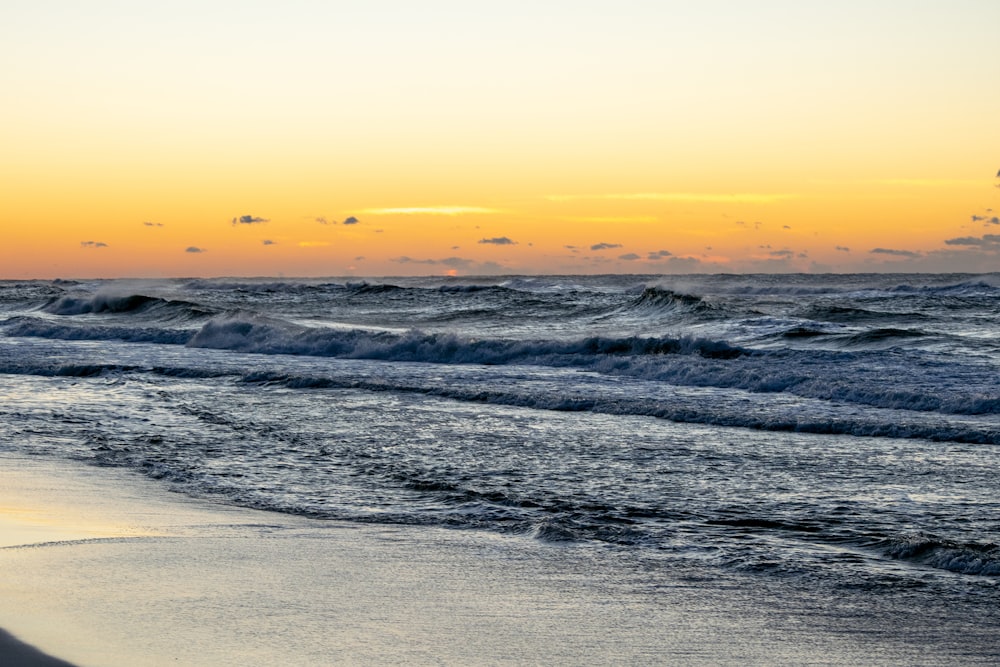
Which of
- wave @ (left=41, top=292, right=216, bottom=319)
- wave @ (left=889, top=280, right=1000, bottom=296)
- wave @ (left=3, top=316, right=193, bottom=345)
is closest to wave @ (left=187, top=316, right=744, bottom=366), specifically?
wave @ (left=3, top=316, right=193, bottom=345)

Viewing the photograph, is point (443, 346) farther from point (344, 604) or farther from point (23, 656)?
point (23, 656)

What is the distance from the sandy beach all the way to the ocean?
0.25 metres

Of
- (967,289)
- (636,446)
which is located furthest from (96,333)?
(967,289)

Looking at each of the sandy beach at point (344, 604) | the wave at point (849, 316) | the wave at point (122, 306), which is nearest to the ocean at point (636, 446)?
the sandy beach at point (344, 604)

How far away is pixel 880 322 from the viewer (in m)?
31.4

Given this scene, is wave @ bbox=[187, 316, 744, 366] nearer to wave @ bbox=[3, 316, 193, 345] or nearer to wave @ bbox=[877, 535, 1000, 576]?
wave @ bbox=[3, 316, 193, 345]

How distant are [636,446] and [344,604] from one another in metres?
5.99

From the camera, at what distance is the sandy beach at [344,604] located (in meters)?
4.63

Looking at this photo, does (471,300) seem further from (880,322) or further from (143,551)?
(143,551)

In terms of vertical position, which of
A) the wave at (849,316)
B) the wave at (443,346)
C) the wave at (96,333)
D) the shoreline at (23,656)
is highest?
the shoreline at (23,656)

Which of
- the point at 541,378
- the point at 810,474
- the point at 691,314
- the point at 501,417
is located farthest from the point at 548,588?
the point at 691,314

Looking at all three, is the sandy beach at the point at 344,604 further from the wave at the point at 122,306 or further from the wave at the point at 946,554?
the wave at the point at 122,306

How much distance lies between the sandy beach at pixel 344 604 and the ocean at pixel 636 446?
25 centimetres

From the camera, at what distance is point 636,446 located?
35.8ft
